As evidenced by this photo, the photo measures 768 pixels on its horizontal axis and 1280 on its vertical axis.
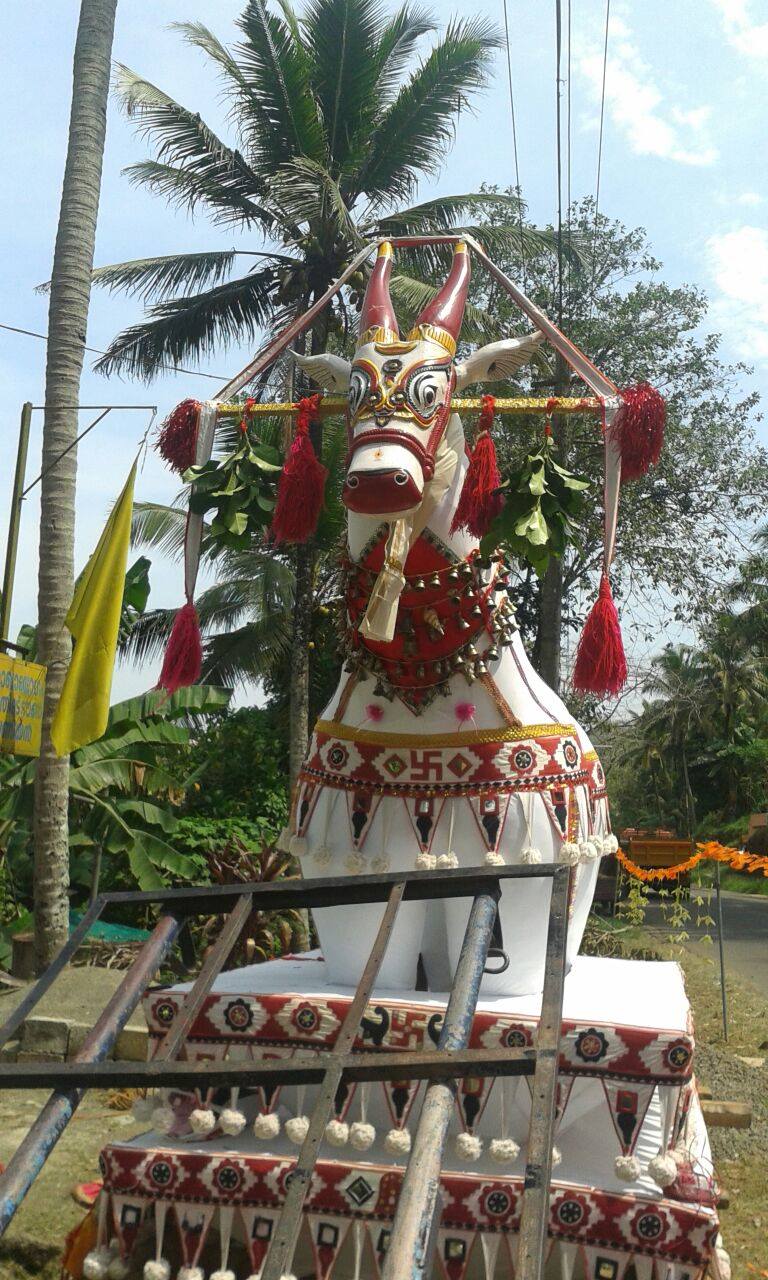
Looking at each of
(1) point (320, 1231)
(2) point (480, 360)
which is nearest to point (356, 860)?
(1) point (320, 1231)

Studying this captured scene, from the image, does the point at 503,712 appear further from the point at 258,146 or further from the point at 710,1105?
the point at 258,146

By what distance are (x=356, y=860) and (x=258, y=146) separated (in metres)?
9.72

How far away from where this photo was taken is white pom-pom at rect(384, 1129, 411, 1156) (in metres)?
3.39

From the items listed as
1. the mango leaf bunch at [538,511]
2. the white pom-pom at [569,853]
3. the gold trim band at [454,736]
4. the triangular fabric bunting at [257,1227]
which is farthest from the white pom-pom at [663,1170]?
the mango leaf bunch at [538,511]

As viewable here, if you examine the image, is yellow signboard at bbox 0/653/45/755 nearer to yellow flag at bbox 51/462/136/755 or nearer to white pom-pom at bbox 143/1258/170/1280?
yellow flag at bbox 51/462/136/755

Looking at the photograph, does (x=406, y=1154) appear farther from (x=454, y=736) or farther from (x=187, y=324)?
(x=187, y=324)

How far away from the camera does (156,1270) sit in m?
3.32

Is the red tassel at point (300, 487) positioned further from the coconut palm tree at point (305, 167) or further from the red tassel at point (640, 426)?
the coconut palm tree at point (305, 167)

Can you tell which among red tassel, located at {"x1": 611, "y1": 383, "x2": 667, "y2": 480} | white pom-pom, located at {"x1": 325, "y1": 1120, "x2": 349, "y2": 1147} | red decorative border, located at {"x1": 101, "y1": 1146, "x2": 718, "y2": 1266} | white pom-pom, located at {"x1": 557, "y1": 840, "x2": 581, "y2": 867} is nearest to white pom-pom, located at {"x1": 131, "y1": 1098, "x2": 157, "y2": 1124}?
red decorative border, located at {"x1": 101, "y1": 1146, "x2": 718, "y2": 1266}

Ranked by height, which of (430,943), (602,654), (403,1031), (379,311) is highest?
(379,311)

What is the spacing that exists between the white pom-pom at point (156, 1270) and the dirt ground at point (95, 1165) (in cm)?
58

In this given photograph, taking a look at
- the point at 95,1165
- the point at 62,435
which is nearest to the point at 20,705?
the point at 62,435

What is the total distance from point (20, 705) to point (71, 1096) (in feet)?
18.2

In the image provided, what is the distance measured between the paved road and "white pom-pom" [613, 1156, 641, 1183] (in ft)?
25.2
